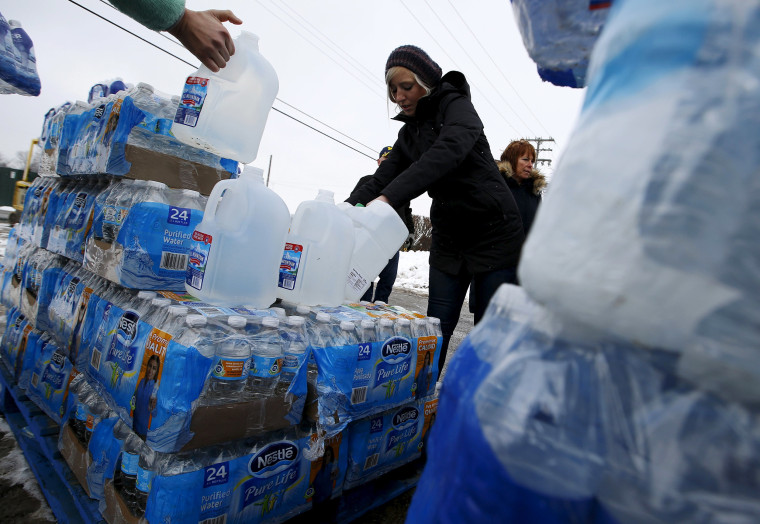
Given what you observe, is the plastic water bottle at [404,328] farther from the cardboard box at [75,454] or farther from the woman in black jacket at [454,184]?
the cardboard box at [75,454]

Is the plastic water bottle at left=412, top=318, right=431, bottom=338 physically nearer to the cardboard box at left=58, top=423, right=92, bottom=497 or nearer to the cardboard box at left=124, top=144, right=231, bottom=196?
the cardboard box at left=124, top=144, right=231, bottom=196

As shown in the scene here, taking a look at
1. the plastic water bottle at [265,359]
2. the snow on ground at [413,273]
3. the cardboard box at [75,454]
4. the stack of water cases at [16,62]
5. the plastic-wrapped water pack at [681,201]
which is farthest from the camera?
the snow on ground at [413,273]

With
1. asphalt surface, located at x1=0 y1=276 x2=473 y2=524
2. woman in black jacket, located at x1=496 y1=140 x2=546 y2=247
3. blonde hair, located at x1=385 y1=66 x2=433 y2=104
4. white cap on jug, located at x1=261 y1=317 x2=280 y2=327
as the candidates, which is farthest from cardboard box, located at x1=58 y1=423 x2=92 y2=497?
woman in black jacket, located at x1=496 y1=140 x2=546 y2=247

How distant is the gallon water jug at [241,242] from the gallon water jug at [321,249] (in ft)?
0.52

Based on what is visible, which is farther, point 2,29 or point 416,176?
point 2,29

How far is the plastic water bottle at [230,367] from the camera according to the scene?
3.81ft

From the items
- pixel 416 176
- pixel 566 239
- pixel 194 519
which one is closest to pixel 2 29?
pixel 416 176

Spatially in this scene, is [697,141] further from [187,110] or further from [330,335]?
[187,110]

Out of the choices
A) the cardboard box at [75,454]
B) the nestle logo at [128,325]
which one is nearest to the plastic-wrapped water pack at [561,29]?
the nestle logo at [128,325]

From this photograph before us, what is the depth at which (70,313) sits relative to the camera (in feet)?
5.92

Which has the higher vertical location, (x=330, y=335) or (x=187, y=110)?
(x=187, y=110)

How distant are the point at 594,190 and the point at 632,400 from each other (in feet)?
0.73

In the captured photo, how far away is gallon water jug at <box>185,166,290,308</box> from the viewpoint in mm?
1487

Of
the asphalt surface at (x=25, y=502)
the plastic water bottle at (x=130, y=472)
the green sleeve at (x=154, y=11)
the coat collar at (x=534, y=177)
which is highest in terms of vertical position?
the coat collar at (x=534, y=177)
